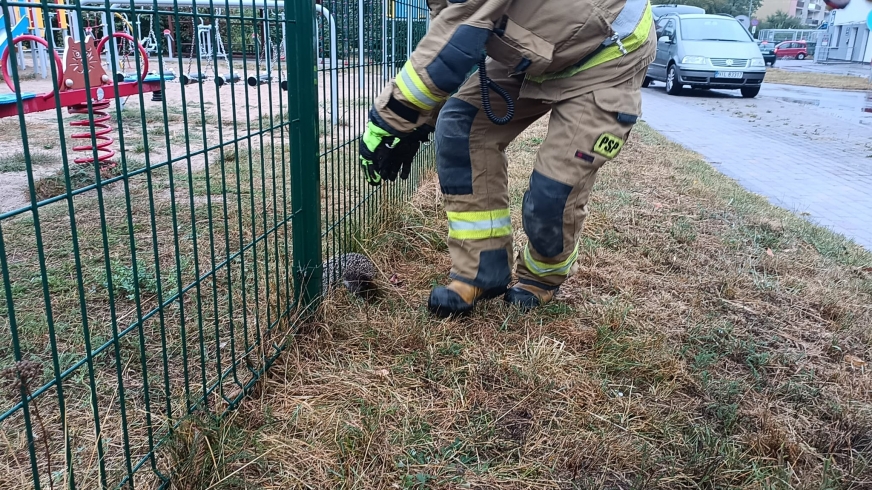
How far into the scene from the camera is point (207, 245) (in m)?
3.57

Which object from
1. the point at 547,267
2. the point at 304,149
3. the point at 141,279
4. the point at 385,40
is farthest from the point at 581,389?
the point at 385,40

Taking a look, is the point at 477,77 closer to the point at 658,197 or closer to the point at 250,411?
the point at 250,411

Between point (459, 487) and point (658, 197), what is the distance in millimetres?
3825

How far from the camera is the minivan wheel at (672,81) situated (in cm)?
1398

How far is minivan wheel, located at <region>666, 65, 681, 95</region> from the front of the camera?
14.0m

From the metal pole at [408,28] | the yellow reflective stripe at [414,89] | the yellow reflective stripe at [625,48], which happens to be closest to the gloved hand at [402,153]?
the yellow reflective stripe at [414,89]

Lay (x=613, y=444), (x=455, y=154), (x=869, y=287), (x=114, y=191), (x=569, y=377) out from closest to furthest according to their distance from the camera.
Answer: (x=613, y=444) → (x=569, y=377) → (x=455, y=154) → (x=869, y=287) → (x=114, y=191)

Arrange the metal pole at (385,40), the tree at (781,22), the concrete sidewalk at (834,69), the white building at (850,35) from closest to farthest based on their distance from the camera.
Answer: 1. the metal pole at (385,40)
2. the concrete sidewalk at (834,69)
3. the white building at (850,35)
4. the tree at (781,22)

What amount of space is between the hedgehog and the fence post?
0.80 feet

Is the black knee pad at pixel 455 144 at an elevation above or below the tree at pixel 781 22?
below

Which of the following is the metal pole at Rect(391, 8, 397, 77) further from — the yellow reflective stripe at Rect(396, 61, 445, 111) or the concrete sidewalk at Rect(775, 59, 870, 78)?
the concrete sidewalk at Rect(775, 59, 870, 78)

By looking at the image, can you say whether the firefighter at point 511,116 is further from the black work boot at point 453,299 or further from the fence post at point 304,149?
the fence post at point 304,149

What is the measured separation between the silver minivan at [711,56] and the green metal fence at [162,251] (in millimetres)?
10283

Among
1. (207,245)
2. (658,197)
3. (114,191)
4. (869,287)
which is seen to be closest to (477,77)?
(207,245)
